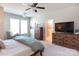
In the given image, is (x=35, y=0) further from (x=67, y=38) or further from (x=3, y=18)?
(x=67, y=38)

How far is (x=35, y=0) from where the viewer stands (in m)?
1.57

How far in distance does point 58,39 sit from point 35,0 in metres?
1.05

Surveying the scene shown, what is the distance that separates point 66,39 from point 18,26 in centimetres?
105

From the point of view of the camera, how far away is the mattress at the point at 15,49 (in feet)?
5.18

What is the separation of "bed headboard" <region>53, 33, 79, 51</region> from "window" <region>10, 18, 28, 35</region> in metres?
0.66

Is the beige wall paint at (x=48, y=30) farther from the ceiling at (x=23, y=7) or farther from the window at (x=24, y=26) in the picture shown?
the window at (x=24, y=26)

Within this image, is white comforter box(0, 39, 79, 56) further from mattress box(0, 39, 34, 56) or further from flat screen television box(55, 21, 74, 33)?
flat screen television box(55, 21, 74, 33)

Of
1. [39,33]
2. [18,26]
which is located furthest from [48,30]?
[18,26]

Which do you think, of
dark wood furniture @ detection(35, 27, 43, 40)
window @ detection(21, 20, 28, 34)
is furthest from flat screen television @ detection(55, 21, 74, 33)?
window @ detection(21, 20, 28, 34)

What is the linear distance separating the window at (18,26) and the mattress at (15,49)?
0.66 ft

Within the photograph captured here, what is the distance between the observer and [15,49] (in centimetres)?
169

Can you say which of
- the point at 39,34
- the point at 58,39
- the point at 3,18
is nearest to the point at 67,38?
the point at 58,39

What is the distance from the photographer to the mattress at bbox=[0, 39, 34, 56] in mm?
1579

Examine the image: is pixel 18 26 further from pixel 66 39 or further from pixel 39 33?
pixel 66 39
